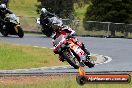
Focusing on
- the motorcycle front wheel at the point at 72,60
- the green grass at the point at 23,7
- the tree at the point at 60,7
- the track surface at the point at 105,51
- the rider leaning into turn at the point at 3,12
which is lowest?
the green grass at the point at 23,7

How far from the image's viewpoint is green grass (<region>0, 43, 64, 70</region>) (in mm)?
21084

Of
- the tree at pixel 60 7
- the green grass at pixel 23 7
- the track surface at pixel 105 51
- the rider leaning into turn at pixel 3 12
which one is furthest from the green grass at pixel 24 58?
the green grass at pixel 23 7

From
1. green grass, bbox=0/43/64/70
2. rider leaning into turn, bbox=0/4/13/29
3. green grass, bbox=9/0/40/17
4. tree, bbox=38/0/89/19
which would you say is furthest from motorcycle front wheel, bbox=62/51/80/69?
green grass, bbox=9/0/40/17

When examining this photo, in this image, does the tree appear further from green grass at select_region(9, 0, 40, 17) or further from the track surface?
green grass at select_region(9, 0, 40, 17)

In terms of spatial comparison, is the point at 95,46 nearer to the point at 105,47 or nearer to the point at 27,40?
the point at 105,47

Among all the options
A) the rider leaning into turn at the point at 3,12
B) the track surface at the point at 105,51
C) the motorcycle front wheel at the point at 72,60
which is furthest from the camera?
the rider leaning into turn at the point at 3,12

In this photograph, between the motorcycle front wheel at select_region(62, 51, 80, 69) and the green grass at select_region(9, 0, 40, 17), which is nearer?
the motorcycle front wheel at select_region(62, 51, 80, 69)

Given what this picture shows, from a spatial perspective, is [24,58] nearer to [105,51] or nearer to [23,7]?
[105,51]

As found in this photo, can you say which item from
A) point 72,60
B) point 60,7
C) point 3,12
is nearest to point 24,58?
point 72,60

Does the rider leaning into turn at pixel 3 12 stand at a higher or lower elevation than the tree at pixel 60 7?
higher

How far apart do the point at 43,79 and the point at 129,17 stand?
110 ft

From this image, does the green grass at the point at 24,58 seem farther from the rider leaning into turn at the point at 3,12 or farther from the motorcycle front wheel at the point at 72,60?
the motorcycle front wheel at the point at 72,60

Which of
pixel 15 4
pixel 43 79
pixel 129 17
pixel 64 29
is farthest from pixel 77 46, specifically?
pixel 15 4

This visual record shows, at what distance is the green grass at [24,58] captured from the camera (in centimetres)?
2108
